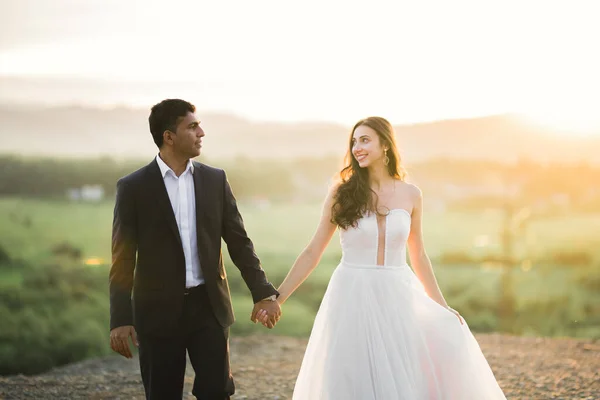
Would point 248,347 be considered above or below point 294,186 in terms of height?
below

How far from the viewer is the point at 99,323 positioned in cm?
1627

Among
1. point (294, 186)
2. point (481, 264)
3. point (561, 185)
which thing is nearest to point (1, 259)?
point (294, 186)

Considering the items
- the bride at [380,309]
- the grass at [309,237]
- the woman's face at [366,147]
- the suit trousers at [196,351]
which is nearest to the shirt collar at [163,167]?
the suit trousers at [196,351]

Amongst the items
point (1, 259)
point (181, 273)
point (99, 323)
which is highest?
point (181, 273)

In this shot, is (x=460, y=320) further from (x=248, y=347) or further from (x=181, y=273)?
(x=248, y=347)

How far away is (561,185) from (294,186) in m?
9.55

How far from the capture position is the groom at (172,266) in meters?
3.92

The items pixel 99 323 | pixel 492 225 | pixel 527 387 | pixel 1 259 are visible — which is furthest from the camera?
pixel 492 225

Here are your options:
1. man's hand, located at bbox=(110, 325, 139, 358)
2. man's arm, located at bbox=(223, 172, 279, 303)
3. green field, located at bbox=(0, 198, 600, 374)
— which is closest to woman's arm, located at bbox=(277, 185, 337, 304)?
man's arm, located at bbox=(223, 172, 279, 303)

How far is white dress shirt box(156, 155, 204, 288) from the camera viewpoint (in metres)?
3.98

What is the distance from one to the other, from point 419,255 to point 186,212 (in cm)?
189

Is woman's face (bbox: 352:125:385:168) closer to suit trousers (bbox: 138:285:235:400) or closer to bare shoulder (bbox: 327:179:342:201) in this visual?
bare shoulder (bbox: 327:179:342:201)

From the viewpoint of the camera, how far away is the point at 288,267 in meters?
21.2

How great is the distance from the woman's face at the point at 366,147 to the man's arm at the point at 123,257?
174 centimetres
